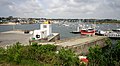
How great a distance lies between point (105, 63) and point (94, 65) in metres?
1.17

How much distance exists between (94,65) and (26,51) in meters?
6.71

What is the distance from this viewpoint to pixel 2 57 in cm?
2022

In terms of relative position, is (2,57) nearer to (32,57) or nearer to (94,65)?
(32,57)

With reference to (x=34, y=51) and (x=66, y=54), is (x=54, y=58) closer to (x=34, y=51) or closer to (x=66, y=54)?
(x=66, y=54)

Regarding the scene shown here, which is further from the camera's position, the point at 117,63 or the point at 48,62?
the point at 48,62

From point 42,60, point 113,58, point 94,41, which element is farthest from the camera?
point 94,41

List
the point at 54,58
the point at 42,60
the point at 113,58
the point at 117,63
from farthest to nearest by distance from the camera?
the point at 42,60 < the point at 54,58 < the point at 113,58 < the point at 117,63

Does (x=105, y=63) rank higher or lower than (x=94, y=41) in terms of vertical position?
higher

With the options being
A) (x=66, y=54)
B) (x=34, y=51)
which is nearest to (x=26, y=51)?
(x=34, y=51)

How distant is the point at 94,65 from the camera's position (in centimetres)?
1756

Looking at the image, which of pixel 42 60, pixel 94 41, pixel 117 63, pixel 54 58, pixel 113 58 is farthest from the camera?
pixel 94 41

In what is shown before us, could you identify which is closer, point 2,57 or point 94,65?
point 94,65

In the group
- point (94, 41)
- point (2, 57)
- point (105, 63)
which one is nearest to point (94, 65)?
point (105, 63)

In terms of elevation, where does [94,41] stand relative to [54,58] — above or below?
below
